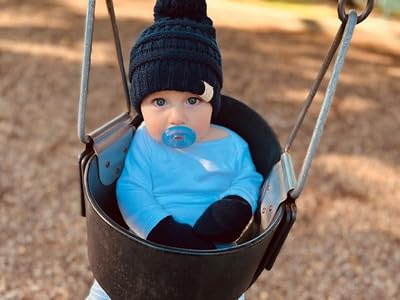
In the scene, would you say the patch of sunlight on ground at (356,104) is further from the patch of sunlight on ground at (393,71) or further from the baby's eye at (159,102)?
the baby's eye at (159,102)

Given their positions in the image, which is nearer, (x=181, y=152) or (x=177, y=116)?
(x=177, y=116)

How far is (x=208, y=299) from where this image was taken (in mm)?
796

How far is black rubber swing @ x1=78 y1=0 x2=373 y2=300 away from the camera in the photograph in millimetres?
731

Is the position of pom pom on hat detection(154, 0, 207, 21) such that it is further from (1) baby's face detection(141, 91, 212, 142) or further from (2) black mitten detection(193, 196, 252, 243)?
(2) black mitten detection(193, 196, 252, 243)

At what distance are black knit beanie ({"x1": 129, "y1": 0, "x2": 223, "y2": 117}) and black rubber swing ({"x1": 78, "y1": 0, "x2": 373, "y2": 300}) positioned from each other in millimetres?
96

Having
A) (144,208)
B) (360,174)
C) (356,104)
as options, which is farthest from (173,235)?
(356,104)

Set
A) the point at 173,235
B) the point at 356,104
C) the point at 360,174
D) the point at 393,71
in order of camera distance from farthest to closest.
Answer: the point at 393,71 < the point at 356,104 < the point at 360,174 < the point at 173,235

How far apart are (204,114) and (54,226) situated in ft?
3.52

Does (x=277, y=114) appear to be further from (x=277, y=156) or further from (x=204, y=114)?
(x=204, y=114)

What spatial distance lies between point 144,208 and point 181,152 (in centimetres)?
14

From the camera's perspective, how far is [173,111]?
2.96 feet

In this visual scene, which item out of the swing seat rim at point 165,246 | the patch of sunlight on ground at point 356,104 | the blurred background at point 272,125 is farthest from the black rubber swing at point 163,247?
the patch of sunlight on ground at point 356,104

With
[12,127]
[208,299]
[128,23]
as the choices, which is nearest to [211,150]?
[208,299]

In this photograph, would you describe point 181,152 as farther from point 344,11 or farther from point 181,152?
point 344,11
